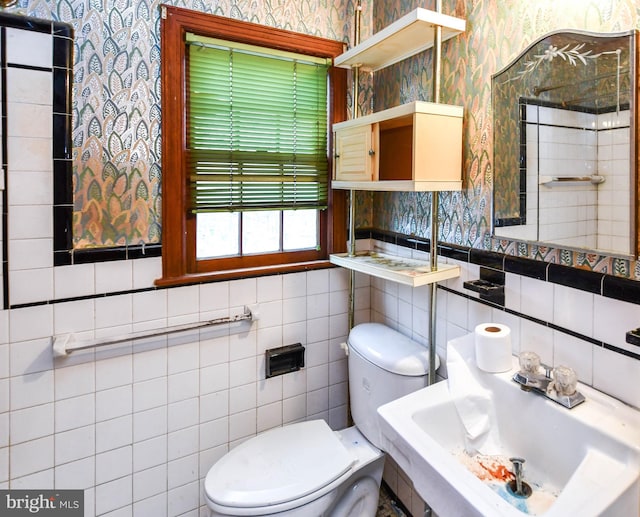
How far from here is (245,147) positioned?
169 centimetres

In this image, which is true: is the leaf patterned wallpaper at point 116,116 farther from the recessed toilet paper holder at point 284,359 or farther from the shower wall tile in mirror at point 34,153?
the recessed toilet paper holder at point 284,359

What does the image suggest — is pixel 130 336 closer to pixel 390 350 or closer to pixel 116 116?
pixel 116 116

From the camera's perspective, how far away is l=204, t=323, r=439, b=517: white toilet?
132cm

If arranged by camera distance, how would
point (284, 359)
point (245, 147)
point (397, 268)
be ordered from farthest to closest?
point (284, 359) < point (245, 147) < point (397, 268)

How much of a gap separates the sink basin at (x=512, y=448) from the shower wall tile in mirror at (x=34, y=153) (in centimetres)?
120

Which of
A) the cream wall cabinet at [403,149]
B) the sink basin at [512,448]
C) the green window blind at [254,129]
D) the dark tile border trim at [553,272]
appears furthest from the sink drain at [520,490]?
the green window blind at [254,129]

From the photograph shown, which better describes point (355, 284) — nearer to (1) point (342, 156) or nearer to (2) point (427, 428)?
(1) point (342, 156)

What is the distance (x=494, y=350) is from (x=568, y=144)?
59cm

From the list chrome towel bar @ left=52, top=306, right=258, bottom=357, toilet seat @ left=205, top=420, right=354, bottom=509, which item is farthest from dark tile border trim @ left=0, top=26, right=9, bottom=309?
toilet seat @ left=205, top=420, right=354, bottom=509

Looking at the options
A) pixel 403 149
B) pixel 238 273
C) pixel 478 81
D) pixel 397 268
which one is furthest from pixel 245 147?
pixel 478 81

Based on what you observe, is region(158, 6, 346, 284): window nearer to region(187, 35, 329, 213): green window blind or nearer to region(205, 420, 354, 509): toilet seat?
region(187, 35, 329, 213): green window blind

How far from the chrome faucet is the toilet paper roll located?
0.04 meters

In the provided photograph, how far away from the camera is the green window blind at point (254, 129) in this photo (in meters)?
1.61

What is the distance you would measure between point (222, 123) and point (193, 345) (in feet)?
2.89
